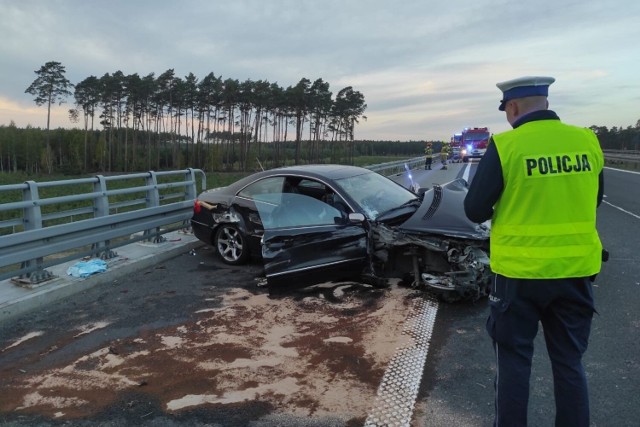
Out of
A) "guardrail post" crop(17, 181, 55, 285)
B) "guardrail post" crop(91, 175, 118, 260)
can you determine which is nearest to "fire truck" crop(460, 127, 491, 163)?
"guardrail post" crop(91, 175, 118, 260)

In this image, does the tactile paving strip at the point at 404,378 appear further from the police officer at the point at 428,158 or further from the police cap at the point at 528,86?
the police officer at the point at 428,158

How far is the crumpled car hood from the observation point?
15.4ft

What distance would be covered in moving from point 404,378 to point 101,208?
16.8 feet

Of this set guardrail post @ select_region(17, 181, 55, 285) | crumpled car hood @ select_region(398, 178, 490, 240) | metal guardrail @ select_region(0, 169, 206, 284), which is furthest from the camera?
guardrail post @ select_region(17, 181, 55, 285)

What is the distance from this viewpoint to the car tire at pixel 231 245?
661 cm

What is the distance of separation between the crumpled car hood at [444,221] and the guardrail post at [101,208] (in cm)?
421

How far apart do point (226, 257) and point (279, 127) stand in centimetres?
8923

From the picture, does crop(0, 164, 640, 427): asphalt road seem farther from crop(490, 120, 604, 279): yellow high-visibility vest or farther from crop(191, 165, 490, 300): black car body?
crop(490, 120, 604, 279): yellow high-visibility vest

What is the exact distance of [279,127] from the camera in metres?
93.9

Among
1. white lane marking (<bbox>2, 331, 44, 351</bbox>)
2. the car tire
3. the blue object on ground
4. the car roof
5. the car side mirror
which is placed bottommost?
white lane marking (<bbox>2, 331, 44, 351</bbox>)

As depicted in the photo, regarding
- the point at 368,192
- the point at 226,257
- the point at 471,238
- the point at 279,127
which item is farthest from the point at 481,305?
the point at 279,127

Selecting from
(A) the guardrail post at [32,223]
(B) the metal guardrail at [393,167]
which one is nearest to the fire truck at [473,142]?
(B) the metal guardrail at [393,167]

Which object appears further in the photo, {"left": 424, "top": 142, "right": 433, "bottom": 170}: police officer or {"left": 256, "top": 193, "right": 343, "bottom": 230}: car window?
{"left": 424, "top": 142, "right": 433, "bottom": 170}: police officer

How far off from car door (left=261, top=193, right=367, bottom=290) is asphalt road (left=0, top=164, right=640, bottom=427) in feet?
0.99
